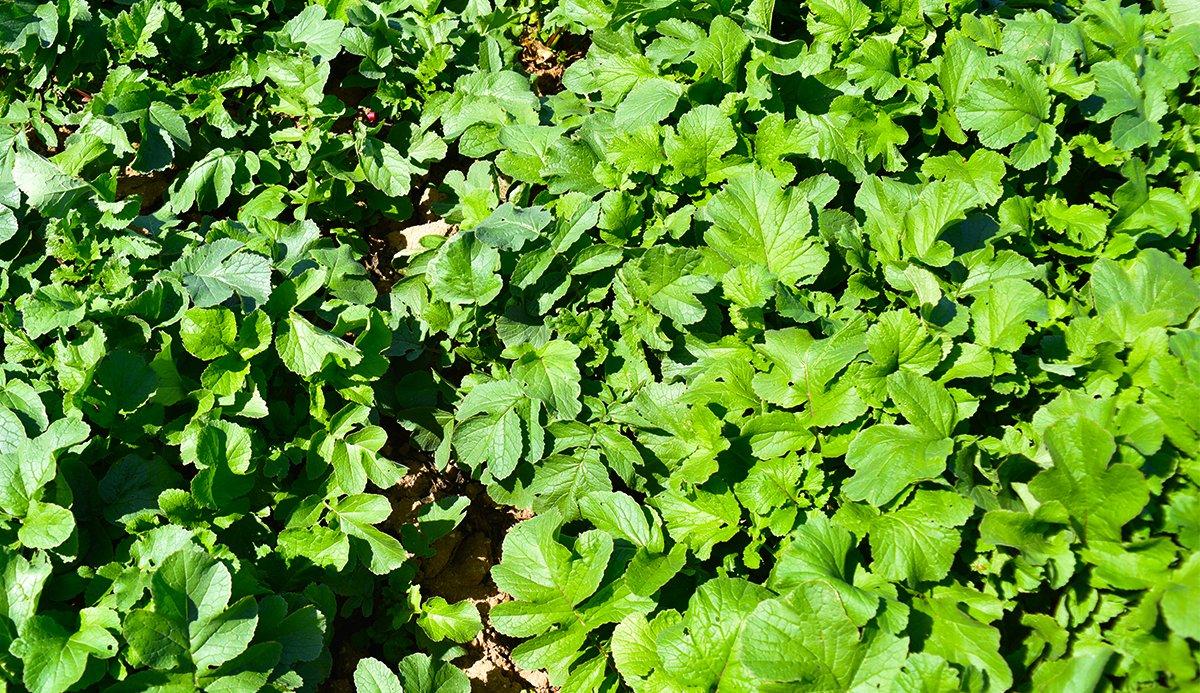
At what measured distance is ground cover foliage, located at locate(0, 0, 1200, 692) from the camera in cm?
206

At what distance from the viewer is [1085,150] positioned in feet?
9.64

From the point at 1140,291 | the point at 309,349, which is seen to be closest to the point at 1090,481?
the point at 1140,291

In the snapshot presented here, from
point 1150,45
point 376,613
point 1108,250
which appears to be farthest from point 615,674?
point 1150,45

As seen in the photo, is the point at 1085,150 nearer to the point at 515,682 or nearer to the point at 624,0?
the point at 624,0

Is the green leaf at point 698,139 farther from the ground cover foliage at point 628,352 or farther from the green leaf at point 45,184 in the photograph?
the green leaf at point 45,184

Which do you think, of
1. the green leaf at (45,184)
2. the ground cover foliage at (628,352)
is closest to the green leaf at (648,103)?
the ground cover foliage at (628,352)

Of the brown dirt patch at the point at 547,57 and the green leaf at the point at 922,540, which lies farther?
the brown dirt patch at the point at 547,57

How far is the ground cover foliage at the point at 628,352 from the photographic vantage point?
2.06 m

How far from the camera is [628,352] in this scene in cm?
270

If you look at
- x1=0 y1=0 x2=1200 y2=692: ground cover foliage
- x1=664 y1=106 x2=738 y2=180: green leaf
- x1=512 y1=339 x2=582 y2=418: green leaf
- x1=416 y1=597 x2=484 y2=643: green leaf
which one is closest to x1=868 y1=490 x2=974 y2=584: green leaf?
x1=0 y1=0 x2=1200 y2=692: ground cover foliage

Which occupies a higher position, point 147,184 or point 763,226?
point 763,226

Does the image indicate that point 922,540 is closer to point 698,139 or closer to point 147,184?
point 698,139

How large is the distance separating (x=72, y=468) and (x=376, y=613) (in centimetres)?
90

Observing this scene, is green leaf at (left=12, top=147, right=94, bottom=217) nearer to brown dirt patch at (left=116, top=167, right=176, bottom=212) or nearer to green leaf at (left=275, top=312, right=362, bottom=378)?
brown dirt patch at (left=116, top=167, right=176, bottom=212)
